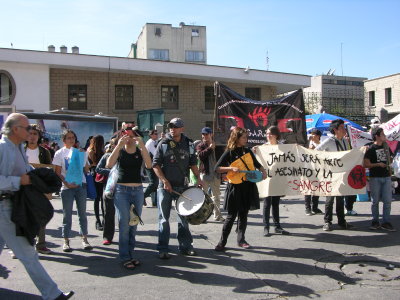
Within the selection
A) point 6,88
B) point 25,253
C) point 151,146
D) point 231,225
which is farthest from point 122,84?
point 25,253

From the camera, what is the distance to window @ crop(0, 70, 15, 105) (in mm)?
20344

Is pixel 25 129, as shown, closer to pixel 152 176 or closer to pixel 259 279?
pixel 259 279

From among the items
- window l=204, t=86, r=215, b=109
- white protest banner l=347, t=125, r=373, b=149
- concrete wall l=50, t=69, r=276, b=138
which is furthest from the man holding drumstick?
window l=204, t=86, r=215, b=109

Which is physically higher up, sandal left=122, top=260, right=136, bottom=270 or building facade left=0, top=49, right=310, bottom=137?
building facade left=0, top=49, right=310, bottom=137

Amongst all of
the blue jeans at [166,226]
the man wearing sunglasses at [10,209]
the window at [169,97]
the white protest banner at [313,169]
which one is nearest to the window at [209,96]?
the window at [169,97]

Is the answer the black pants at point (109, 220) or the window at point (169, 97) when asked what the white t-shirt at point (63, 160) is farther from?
the window at point (169, 97)

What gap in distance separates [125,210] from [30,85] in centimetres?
1762

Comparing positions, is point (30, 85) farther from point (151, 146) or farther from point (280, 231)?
point (280, 231)

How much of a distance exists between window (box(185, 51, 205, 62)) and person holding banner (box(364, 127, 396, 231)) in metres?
47.4

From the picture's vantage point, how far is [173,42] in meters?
52.6

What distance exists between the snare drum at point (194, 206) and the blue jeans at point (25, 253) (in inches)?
84.8

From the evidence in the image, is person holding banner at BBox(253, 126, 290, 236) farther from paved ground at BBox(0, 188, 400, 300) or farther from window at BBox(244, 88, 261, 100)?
window at BBox(244, 88, 261, 100)

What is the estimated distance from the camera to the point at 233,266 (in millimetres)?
Result: 5508

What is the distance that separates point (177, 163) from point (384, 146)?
4.26 m
